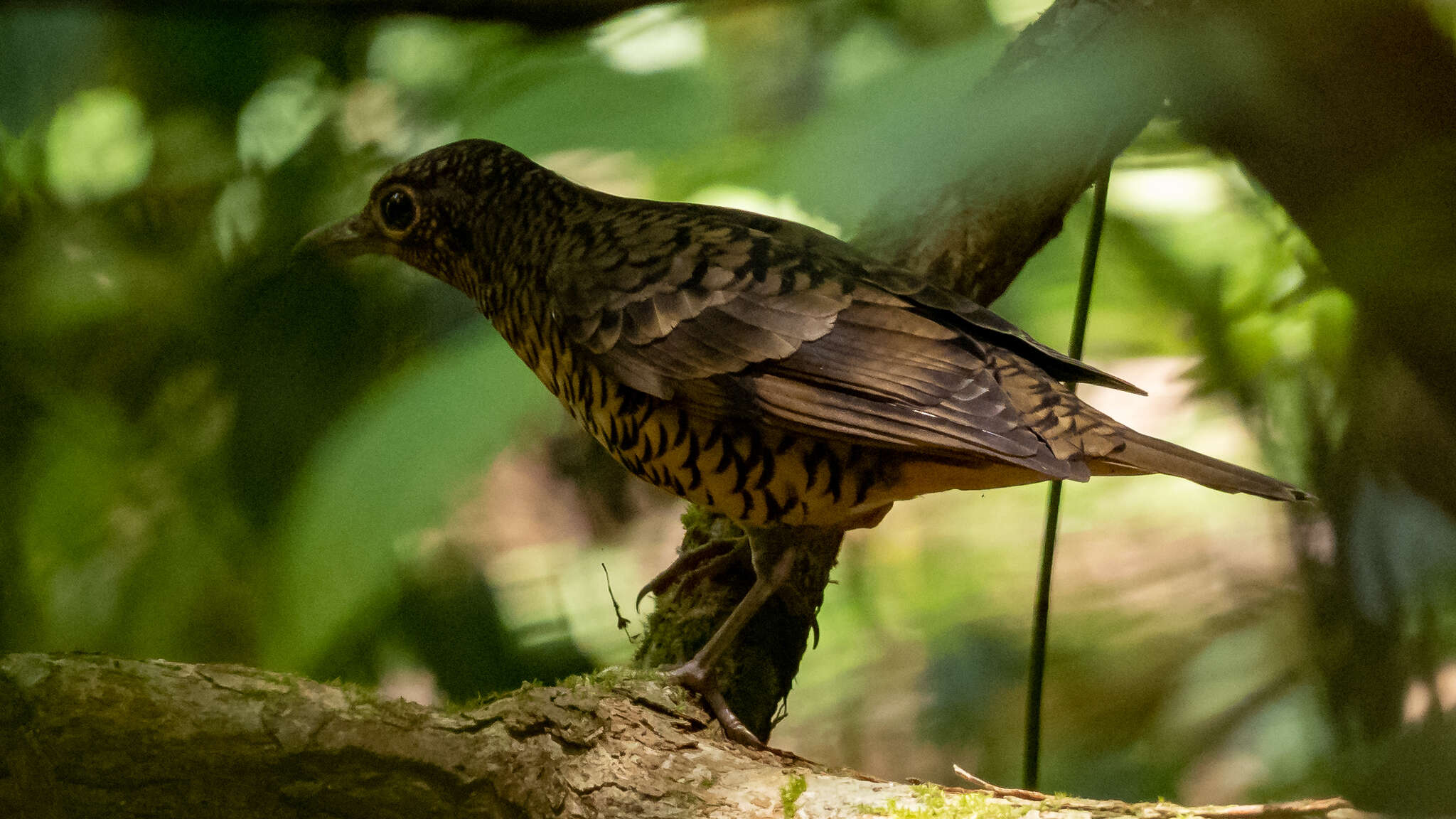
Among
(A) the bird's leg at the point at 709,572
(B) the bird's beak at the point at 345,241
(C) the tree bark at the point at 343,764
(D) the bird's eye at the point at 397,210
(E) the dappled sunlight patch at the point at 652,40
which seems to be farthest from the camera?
(A) the bird's leg at the point at 709,572

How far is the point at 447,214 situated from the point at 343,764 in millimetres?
1561

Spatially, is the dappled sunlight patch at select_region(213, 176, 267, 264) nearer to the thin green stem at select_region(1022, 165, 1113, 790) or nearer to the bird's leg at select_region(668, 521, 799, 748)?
the bird's leg at select_region(668, 521, 799, 748)

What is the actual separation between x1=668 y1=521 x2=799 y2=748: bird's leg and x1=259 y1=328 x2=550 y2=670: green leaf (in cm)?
85

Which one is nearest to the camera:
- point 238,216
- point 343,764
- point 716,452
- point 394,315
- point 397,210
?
point 343,764

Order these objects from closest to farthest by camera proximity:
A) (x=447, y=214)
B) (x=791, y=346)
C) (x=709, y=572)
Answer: (x=791, y=346), (x=447, y=214), (x=709, y=572)

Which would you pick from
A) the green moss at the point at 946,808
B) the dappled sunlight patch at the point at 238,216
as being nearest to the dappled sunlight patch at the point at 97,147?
the dappled sunlight patch at the point at 238,216

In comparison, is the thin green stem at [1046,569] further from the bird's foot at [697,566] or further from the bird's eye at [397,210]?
the bird's eye at [397,210]

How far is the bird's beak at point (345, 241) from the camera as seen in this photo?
1812 millimetres

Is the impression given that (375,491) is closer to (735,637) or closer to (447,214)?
(735,637)

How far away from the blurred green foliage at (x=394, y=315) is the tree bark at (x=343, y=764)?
197 millimetres

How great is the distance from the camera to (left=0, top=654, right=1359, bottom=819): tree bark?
4.09 feet

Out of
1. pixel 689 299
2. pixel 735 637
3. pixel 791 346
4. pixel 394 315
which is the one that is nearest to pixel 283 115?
pixel 394 315

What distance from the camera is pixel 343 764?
Answer: 135 centimetres

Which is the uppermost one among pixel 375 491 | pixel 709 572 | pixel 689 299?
pixel 689 299
